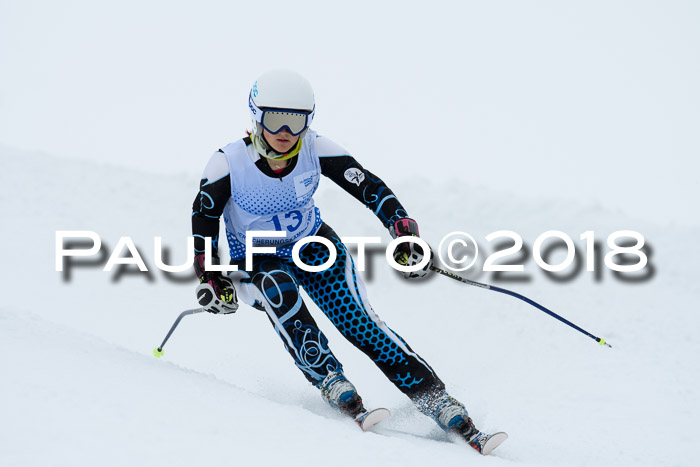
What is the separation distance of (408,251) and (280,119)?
957 mm

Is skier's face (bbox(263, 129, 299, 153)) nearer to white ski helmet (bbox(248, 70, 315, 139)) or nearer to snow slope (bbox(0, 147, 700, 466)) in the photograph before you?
white ski helmet (bbox(248, 70, 315, 139))

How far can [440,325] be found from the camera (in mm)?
7355

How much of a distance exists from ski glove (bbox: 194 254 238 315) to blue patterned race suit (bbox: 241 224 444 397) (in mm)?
147

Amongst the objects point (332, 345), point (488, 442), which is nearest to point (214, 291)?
point (488, 442)

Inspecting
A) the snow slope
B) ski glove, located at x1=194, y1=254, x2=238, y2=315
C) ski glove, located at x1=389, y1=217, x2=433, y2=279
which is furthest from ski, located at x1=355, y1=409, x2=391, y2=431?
ski glove, located at x1=194, y1=254, x2=238, y2=315

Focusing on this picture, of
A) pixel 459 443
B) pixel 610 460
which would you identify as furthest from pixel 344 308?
pixel 610 460

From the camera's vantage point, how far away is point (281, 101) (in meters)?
3.61

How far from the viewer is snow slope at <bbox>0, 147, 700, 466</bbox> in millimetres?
2615

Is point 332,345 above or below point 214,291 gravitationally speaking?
below

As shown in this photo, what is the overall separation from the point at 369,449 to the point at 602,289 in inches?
227

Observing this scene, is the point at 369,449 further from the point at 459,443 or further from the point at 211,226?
the point at 211,226
